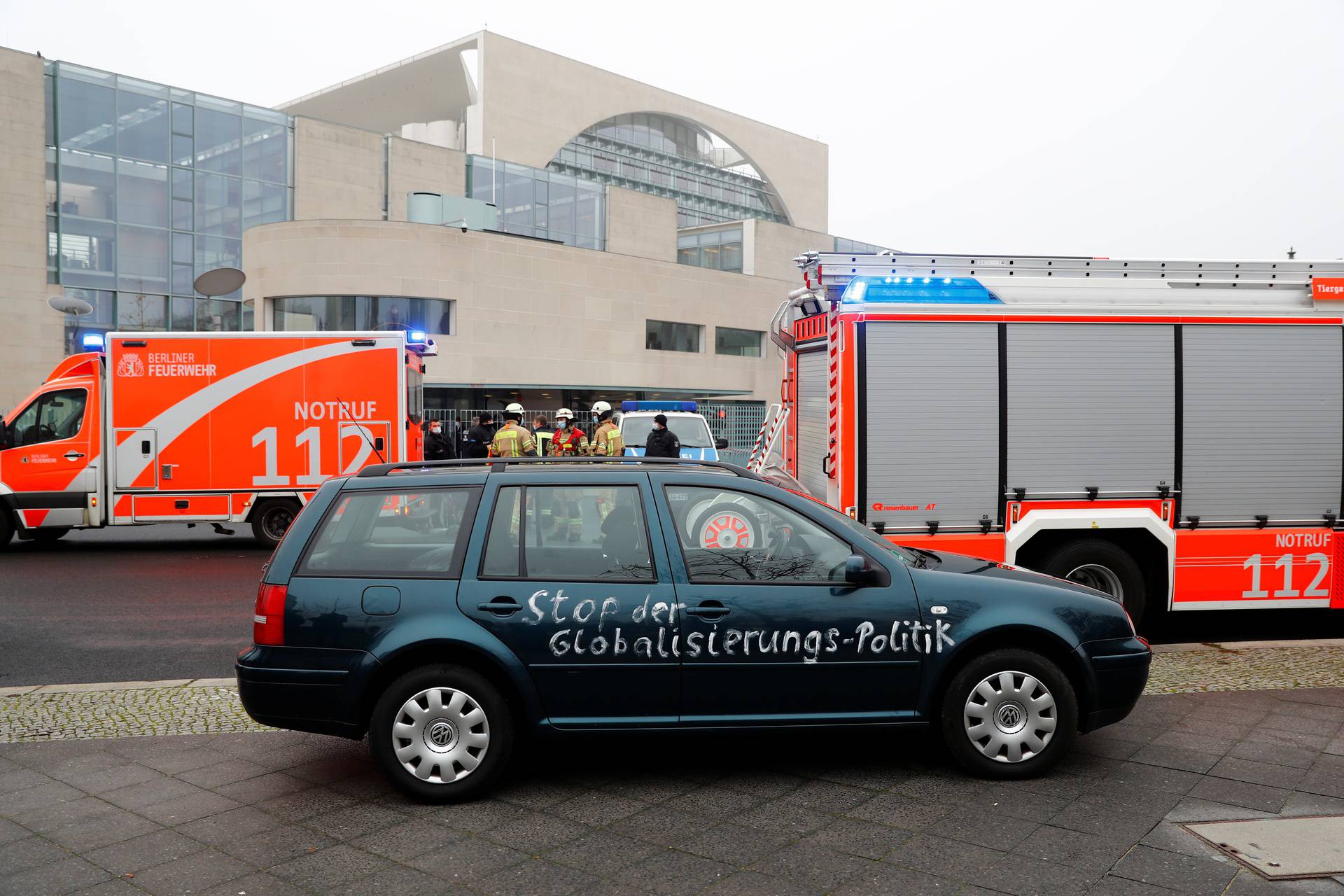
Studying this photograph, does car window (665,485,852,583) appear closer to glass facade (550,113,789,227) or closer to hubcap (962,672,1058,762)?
hubcap (962,672,1058,762)

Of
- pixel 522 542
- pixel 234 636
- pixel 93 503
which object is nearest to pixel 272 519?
pixel 93 503

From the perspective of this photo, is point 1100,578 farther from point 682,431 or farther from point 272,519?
point 272,519

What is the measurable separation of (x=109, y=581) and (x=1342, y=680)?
11408 millimetres

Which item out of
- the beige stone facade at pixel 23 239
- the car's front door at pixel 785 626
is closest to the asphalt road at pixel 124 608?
the car's front door at pixel 785 626

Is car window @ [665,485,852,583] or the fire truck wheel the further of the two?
the fire truck wheel

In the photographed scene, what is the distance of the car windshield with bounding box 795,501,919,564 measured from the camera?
16.0 ft

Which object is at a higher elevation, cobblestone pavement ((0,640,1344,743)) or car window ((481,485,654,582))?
car window ((481,485,654,582))

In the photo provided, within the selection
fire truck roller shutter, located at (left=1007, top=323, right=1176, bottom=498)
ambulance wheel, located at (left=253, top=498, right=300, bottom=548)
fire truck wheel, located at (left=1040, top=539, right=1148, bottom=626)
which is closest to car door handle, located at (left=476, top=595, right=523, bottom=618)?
fire truck roller shutter, located at (left=1007, top=323, right=1176, bottom=498)

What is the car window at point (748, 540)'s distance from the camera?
186 inches

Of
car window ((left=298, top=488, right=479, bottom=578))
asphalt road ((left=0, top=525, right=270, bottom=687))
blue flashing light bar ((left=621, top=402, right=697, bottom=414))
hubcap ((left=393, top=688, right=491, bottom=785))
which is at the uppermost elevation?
blue flashing light bar ((left=621, top=402, right=697, bottom=414))

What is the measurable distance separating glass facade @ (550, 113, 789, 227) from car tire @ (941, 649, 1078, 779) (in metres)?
51.2

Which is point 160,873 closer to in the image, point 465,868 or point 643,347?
point 465,868

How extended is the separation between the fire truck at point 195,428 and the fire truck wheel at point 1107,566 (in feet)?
28.7

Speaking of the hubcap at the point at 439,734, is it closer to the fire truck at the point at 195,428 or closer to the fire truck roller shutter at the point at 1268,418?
the fire truck roller shutter at the point at 1268,418
